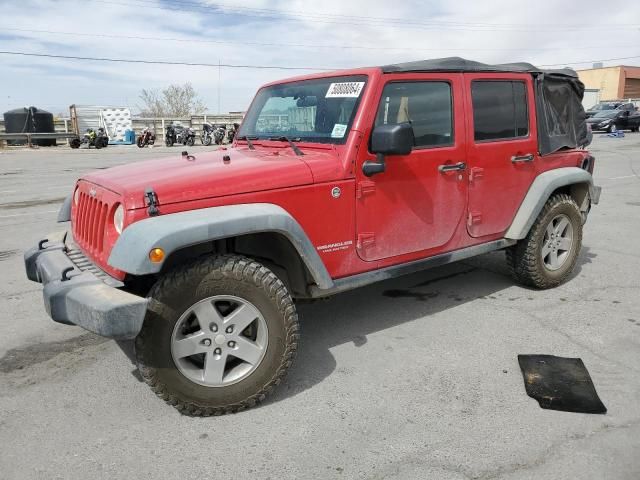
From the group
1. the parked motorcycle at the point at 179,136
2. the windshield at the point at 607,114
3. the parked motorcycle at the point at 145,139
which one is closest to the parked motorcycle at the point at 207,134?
the parked motorcycle at the point at 179,136

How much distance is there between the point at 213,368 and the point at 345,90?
197 centimetres

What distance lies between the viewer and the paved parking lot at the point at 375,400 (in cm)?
253

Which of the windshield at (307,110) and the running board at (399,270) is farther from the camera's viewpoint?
the windshield at (307,110)

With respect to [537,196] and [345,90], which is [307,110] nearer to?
[345,90]

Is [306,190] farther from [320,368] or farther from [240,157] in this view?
[320,368]

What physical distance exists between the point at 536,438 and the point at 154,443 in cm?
195

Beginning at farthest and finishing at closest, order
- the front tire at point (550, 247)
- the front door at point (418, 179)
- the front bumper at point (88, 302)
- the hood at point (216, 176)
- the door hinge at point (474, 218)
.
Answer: the front tire at point (550, 247)
the door hinge at point (474, 218)
the front door at point (418, 179)
the hood at point (216, 176)
the front bumper at point (88, 302)

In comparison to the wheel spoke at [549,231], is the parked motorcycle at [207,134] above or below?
above

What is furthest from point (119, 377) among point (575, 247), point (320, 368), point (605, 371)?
point (575, 247)

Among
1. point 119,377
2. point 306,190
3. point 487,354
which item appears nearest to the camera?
point 306,190

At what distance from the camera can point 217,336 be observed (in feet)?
9.34

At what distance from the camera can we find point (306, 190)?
3.13 m

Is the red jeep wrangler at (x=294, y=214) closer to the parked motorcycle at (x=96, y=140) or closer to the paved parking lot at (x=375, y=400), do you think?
the paved parking lot at (x=375, y=400)

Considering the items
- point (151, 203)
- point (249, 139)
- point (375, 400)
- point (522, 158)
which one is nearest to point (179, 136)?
point (249, 139)
